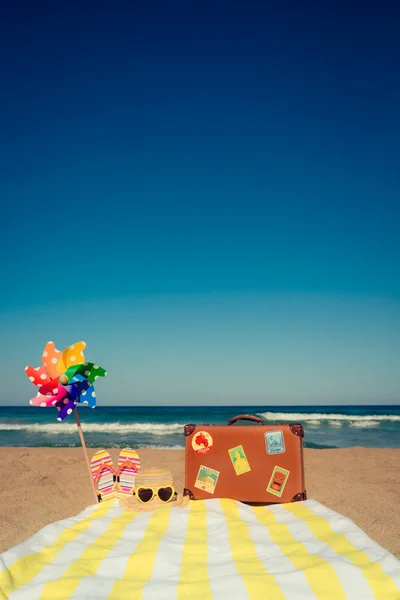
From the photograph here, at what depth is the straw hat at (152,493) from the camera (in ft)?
12.6

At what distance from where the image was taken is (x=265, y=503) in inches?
165

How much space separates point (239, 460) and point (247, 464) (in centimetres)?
8

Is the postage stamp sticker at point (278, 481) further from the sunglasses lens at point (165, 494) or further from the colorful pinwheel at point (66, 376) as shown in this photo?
the colorful pinwheel at point (66, 376)

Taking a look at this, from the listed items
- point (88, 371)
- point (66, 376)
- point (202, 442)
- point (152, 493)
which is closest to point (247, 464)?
point (202, 442)

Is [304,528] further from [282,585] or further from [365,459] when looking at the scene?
[365,459]

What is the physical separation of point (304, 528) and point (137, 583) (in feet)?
4.10

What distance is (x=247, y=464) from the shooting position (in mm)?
4258

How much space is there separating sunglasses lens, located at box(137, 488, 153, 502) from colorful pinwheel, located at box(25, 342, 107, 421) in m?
0.84

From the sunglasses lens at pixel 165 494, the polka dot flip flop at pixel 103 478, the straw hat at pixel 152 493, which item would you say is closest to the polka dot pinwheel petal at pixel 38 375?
the polka dot flip flop at pixel 103 478

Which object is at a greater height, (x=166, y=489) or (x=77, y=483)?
(x=166, y=489)

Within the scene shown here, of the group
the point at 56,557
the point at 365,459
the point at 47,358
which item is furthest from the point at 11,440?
the point at 56,557

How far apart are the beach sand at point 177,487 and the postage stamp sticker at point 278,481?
102 cm

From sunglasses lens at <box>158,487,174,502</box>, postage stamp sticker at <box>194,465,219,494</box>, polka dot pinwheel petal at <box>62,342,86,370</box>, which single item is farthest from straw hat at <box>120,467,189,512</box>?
polka dot pinwheel petal at <box>62,342,86,370</box>

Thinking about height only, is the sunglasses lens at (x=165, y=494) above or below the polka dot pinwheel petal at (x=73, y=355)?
below
